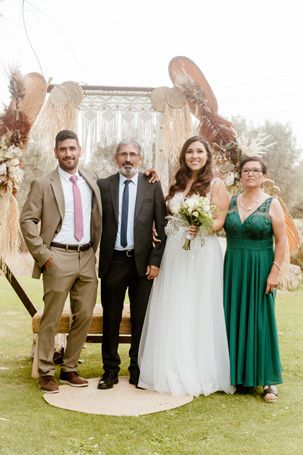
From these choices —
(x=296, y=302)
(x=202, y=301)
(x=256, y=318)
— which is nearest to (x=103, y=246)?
(x=202, y=301)

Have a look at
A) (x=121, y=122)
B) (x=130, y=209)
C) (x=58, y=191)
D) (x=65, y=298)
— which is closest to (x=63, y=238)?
(x=58, y=191)

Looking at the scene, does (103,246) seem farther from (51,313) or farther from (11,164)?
(11,164)

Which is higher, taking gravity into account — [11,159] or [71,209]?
[11,159]

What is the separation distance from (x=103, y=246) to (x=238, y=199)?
128cm

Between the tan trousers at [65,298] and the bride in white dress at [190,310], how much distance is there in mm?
594

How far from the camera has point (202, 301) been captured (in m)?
4.95

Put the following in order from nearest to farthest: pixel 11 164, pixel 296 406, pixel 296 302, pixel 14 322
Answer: pixel 296 406 → pixel 11 164 → pixel 14 322 → pixel 296 302

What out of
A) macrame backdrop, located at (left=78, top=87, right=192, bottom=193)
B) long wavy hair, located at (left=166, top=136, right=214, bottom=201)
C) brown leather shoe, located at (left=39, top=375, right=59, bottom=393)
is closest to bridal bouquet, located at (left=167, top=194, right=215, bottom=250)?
long wavy hair, located at (left=166, top=136, right=214, bottom=201)

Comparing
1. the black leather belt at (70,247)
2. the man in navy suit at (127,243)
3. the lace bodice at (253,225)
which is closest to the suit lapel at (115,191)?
the man in navy suit at (127,243)

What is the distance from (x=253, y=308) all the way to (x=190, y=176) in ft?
4.30

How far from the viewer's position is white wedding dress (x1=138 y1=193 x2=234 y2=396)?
4.88 meters

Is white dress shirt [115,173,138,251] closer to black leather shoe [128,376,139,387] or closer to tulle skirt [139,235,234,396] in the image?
tulle skirt [139,235,234,396]

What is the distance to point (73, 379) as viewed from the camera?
5.05 metres

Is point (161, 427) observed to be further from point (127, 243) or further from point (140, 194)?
point (140, 194)
